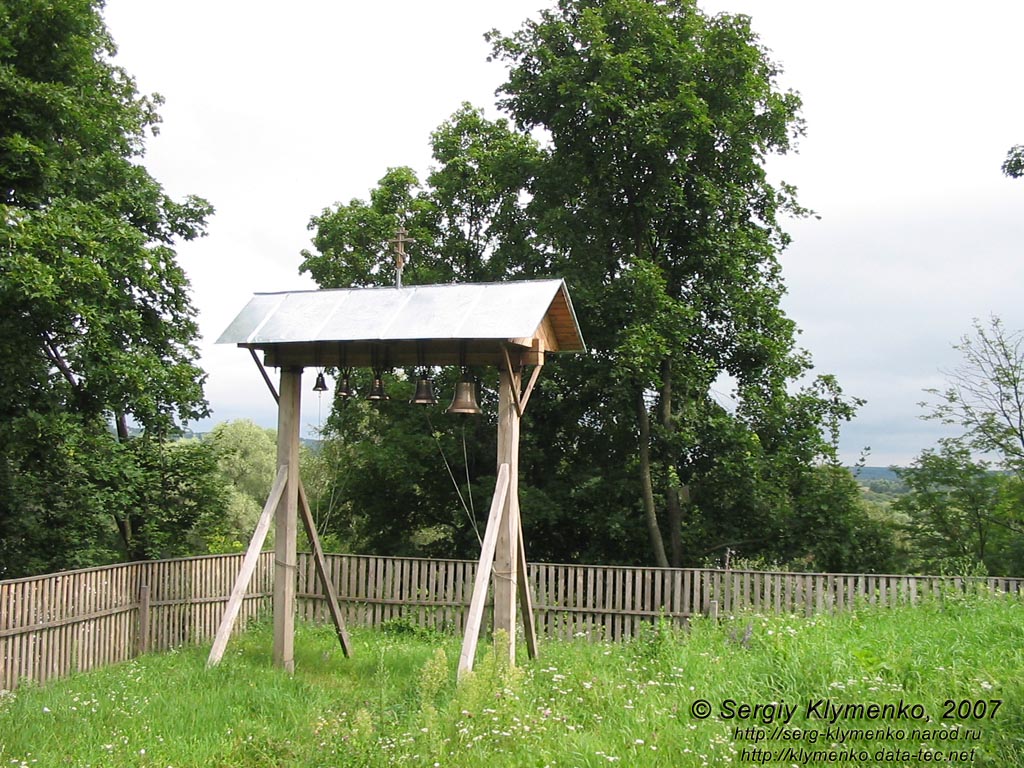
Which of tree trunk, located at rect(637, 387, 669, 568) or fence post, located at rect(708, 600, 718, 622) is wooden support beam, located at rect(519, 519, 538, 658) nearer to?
fence post, located at rect(708, 600, 718, 622)

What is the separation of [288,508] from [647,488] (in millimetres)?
7361

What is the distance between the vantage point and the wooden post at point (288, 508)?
8312 mm

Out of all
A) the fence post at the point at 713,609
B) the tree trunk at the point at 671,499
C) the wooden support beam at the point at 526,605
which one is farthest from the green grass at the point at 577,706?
the tree trunk at the point at 671,499

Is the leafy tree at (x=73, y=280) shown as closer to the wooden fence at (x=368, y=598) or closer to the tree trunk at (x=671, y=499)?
the wooden fence at (x=368, y=598)

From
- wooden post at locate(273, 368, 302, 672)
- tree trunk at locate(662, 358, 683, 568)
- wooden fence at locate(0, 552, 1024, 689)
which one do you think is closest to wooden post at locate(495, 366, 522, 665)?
wooden fence at locate(0, 552, 1024, 689)

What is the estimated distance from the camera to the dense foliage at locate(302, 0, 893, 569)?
1409 centimetres

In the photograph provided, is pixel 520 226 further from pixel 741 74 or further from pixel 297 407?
pixel 297 407

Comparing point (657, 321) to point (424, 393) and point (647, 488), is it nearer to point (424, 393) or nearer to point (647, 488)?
point (647, 488)

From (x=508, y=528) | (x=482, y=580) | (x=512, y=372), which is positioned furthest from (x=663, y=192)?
(x=482, y=580)

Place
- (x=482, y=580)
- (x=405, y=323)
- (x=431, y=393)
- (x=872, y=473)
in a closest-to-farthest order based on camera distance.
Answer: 1. (x=482, y=580)
2. (x=405, y=323)
3. (x=431, y=393)
4. (x=872, y=473)

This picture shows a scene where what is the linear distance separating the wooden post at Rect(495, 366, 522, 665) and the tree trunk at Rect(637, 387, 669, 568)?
668cm

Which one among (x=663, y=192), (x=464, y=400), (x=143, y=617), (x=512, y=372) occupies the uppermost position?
(x=663, y=192)

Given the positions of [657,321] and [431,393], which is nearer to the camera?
[431,393]

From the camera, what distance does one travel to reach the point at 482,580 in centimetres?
703
